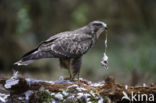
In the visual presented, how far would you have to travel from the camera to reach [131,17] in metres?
19.6

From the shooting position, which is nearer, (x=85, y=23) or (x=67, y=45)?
(x=67, y=45)

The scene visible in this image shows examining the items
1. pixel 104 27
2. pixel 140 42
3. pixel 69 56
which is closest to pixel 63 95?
pixel 69 56

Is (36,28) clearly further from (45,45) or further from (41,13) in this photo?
(45,45)

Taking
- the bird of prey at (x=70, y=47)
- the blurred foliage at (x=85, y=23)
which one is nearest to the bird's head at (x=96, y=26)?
the bird of prey at (x=70, y=47)

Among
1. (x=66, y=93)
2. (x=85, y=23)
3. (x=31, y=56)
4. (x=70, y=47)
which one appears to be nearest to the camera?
(x=66, y=93)

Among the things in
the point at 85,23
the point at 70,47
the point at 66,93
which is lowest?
the point at 66,93

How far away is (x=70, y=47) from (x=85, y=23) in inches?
475

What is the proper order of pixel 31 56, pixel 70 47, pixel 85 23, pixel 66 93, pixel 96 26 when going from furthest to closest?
pixel 85 23 < pixel 96 26 < pixel 70 47 < pixel 31 56 < pixel 66 93

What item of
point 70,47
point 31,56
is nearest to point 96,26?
point 70,47

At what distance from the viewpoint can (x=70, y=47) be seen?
688cm

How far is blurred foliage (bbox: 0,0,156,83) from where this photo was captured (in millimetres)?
15516

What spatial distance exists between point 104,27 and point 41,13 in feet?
37.9

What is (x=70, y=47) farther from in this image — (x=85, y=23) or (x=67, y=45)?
(x=85, y=23)

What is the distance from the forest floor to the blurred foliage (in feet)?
26.1
